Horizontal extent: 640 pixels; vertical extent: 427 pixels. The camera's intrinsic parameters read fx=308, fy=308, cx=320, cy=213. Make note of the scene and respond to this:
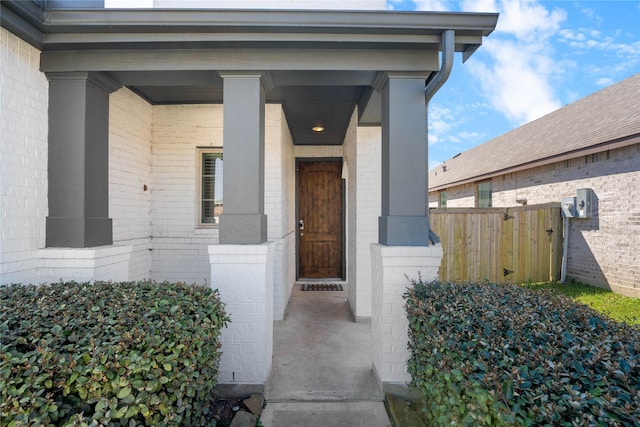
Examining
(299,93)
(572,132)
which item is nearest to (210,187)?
(299,93)

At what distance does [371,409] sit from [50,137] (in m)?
3.65

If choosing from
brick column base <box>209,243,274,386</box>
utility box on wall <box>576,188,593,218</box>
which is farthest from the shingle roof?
brick column base <box>209,243,274,386</box>

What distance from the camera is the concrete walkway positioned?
243 centimetres

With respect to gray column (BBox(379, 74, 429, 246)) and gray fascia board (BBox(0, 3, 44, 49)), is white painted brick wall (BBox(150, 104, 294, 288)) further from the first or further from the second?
gray column (BBox(379, 74, 429, 246))

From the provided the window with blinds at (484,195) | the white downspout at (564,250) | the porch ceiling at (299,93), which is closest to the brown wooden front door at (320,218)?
the porch ceiling at (299,93)

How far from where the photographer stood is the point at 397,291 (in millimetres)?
2654

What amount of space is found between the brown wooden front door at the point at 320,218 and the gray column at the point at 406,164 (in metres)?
4.01

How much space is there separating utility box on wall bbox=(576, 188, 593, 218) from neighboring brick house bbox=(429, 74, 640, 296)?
10cm

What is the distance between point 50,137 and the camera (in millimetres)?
2760

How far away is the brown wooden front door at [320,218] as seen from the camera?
22.4ft

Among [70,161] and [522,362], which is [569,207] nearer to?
[522,362]

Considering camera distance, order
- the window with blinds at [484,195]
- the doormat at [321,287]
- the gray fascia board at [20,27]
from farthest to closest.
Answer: the window with blinds at [484,195], the doormat at [321,287], the gray fascia board at [20,27]

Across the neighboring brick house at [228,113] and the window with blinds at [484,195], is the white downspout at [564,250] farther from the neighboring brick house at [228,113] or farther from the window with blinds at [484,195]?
the neighboring brick house at [228,113]

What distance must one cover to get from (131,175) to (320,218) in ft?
12.6
